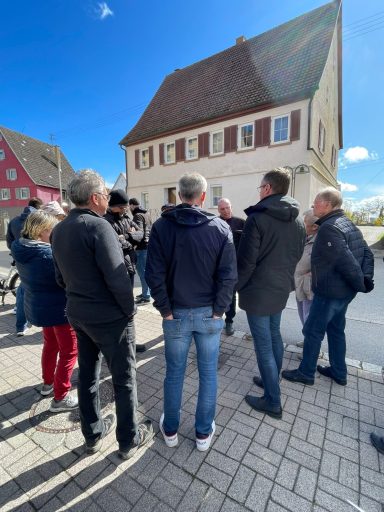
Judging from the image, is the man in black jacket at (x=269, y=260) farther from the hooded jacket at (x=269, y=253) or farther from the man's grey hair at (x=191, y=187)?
the man's grey hair at (x=191, y=187)

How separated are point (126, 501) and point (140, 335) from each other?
2.33 meters

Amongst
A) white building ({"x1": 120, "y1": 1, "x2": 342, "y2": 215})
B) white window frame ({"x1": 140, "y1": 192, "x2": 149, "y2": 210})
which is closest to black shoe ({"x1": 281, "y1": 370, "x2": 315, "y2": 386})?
white building ({"x1": 120, "y1": 1, "x2": 342, "y2": 215})

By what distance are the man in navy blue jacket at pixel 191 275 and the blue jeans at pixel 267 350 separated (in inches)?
20.5

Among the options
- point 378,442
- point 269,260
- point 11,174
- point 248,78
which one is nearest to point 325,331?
point 378,442

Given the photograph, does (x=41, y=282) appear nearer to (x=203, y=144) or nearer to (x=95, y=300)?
(x=95, y=300)

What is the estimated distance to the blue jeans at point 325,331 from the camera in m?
2.58

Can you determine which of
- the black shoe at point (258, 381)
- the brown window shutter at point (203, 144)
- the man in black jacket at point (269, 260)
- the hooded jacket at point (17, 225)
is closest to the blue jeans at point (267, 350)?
the man in black jacket at point (269, 260)

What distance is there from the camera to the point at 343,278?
2.46m

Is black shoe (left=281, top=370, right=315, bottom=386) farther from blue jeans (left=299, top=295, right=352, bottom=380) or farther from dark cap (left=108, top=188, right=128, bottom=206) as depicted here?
dark cap (left=108, top=188, right=128, bottom=206)

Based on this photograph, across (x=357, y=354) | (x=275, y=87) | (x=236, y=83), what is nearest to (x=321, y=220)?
(x=357, y=354)

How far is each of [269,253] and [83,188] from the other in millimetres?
1443

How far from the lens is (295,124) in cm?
1166

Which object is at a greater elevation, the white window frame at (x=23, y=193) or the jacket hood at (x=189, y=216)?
the white window frame at (x=23, y=193)

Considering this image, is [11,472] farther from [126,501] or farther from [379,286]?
[379,286]
